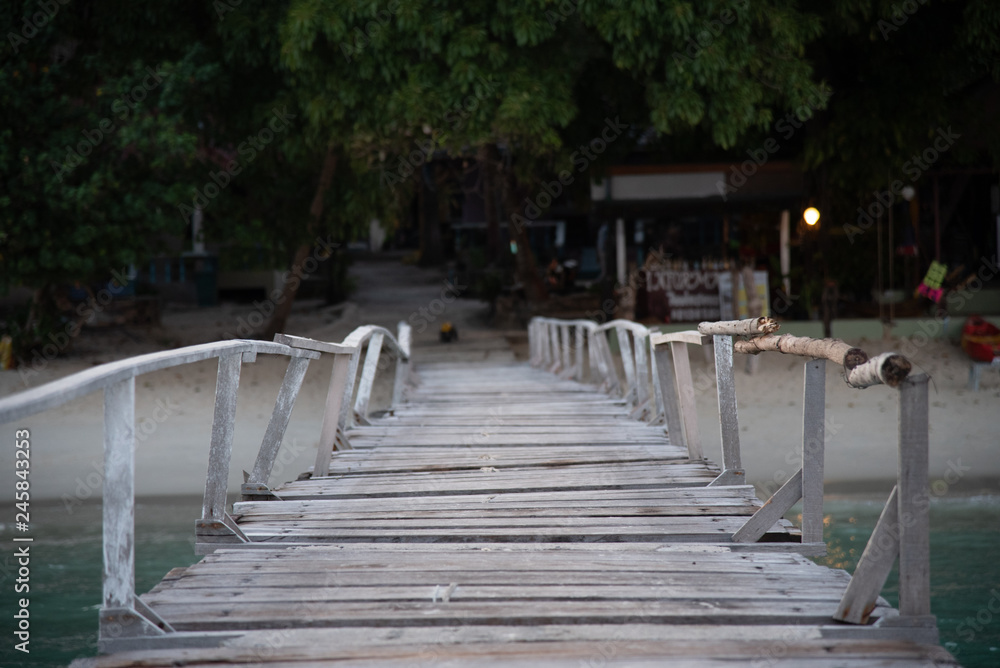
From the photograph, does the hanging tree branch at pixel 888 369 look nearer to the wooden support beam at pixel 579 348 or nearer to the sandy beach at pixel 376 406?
the sandy beach at pixel 376 406

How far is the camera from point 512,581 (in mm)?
3176

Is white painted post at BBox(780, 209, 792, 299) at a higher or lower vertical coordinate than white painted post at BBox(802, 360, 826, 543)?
higher

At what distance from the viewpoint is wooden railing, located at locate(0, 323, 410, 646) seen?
2.42 metres

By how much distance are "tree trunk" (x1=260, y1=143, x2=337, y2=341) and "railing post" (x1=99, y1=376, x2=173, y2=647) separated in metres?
13.8

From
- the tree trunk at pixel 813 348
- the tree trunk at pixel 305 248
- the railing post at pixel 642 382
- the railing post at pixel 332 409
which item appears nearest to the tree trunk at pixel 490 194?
the tree trunk at pixel 305 248

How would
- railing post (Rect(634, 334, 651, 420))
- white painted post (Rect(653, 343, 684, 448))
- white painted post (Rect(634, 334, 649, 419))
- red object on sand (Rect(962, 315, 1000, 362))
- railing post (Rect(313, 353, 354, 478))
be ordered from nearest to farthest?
railing post (Rect(313, 353, 354, 478)), white painted post (Rect(653, 343, 684, 448)), white painted post (Rect(634, 334, 649, 419)), railing post (Rect(634, 334, 651, 420)), red object on sand (Rect(962, 315, 1000, 362))

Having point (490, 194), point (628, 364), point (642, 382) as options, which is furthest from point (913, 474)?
point (490, 194)

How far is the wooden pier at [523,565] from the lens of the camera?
2.60 metres

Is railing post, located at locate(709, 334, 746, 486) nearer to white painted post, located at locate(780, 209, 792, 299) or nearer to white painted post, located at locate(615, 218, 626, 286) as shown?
white painted post, located at locate(615, 218, 626, 286)

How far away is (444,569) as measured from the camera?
10.9 ft

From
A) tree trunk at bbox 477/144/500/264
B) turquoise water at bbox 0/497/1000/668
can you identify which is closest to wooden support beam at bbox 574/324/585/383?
turquoise water at bbox 0/497/1000/668

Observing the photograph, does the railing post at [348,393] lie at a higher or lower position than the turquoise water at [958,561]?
higher

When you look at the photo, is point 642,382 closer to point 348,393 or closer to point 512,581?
point 348,393

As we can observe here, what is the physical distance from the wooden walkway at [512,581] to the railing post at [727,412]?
0.07m
